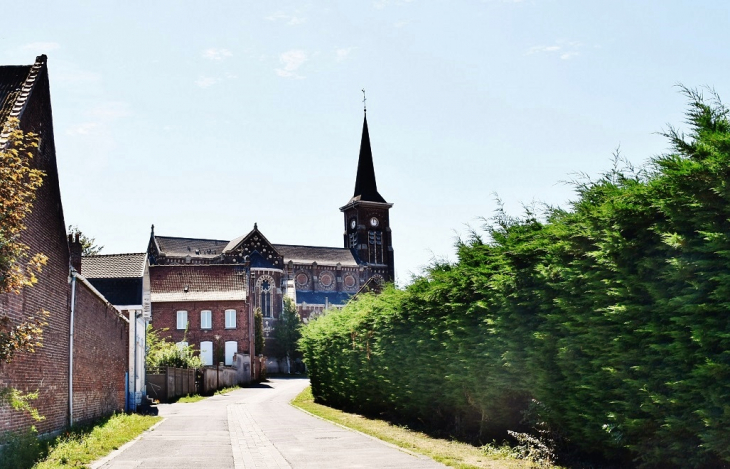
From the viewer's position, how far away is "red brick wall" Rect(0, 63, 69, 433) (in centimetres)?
1291

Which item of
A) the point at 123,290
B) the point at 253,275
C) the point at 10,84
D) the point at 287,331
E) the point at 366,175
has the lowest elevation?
the point at 123,290

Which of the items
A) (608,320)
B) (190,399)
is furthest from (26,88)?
(190,399)

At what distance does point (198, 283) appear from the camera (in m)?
63.7

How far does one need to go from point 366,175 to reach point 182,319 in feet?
167

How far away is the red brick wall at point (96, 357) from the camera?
1827 cm

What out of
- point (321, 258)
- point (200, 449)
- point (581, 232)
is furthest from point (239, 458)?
point (321, 258)

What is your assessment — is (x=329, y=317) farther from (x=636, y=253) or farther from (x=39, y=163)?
(x=636, y=253)

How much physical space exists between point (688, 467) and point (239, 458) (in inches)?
324

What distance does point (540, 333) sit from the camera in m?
11.0

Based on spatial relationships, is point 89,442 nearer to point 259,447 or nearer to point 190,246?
point 259,447

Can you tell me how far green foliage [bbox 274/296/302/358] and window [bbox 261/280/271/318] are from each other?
3.03 meters

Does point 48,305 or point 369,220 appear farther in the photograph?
point 369,220

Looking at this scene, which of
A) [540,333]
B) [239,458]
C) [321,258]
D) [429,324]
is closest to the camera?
[540,333]

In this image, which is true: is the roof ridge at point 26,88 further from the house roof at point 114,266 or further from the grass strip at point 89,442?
the house roof at point 114,266
